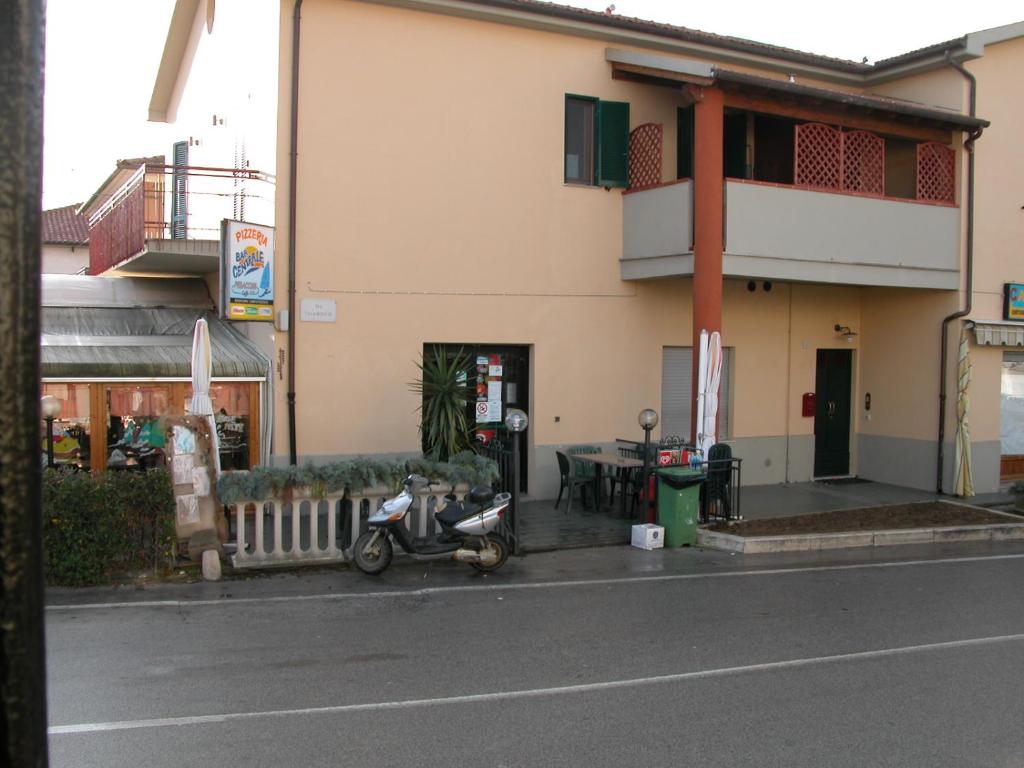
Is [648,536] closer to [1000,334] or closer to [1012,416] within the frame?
[1000,334]

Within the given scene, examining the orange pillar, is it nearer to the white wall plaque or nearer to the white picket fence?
the white picket fence

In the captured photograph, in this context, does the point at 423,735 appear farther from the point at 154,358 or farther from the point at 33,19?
the point at 154,358

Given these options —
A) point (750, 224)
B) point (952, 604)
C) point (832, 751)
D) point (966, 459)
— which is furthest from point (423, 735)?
point (966, 459)

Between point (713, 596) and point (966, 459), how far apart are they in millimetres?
8694

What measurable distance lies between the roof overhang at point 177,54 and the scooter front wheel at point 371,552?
10.7m

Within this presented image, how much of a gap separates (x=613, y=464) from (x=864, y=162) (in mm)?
6790

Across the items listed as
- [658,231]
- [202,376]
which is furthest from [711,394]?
[202,376]

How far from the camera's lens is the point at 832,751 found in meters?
5.25

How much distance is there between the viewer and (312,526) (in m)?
10.2

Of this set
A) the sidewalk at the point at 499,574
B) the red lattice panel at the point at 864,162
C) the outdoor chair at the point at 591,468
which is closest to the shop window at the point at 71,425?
the sidewalk at the point at 499,574

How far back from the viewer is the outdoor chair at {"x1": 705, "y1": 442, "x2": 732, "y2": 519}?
41.7 feet

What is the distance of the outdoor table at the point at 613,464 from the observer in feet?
42.5

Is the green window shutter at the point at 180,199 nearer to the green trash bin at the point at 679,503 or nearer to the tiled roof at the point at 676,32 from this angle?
the tiled roof at the point at 676,32

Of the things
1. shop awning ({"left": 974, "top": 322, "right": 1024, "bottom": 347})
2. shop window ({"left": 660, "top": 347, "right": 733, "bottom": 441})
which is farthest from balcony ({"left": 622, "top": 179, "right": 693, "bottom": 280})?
shop awning ({"left": 974, "top": 322, "right": 1024, "bottom": 347})
